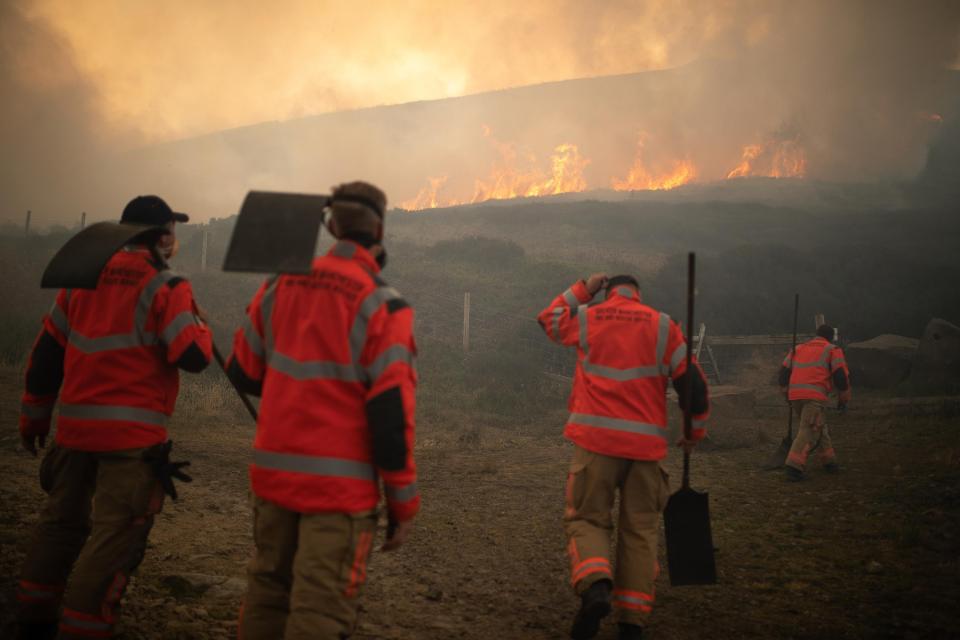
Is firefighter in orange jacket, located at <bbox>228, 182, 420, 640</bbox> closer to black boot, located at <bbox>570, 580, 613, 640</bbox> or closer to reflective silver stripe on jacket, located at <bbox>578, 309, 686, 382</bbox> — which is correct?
black boot, located at <bbox>570, 580, 613, 640</bbox>

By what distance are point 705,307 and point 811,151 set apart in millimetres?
45653

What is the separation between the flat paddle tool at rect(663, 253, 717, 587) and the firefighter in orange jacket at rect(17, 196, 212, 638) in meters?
2.89

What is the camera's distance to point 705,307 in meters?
20.0

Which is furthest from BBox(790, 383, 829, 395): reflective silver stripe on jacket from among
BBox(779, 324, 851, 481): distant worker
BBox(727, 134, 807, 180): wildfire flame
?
BBox(727, 134, 807, 180): wildfire flame

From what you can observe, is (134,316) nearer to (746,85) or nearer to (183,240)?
(183,240)

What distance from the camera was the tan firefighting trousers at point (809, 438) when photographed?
8.40 m

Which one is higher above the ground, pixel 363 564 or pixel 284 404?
pixel 284 404

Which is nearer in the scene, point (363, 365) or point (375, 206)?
point (363, 365)

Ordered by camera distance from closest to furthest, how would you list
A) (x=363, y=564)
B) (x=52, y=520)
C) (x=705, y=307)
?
1. (x=363, y=564)
2. (x=52, y=520)
3. (x=705, y=307)

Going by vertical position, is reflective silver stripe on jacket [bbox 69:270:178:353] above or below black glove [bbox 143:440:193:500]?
above

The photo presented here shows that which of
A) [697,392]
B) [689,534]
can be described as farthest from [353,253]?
[689,534]

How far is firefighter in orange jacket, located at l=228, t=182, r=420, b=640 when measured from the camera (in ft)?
7.84

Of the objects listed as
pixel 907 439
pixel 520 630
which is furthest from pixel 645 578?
pixel 907 439

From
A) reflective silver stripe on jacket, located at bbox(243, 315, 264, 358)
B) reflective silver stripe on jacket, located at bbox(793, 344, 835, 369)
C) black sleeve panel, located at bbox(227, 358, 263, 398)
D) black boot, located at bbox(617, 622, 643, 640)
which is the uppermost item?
reflective silver stripe on jacket, located at bbox(793, 344, 835, 369)
